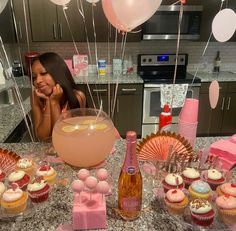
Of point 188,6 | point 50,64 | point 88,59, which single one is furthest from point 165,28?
point 50,64

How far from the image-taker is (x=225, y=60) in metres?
3.81

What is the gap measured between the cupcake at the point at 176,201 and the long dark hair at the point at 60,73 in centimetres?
95

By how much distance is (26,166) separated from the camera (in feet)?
3.06

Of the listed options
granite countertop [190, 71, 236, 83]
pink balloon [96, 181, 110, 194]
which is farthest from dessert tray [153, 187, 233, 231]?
granite countertop [190, 71, 236, 83]

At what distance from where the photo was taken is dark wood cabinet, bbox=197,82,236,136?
3250 mm

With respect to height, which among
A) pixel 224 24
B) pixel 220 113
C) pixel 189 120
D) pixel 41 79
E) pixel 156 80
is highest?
pixel 224 24

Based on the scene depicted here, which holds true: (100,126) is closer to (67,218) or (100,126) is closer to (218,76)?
(67,218)

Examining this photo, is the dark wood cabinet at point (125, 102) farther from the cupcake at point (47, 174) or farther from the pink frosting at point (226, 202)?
the pink frosting at point (226, 202)

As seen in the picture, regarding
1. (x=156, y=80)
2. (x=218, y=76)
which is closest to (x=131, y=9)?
(x=156, y=80)

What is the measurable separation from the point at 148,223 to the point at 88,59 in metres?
3.10

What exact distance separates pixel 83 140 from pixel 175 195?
1.25 feet

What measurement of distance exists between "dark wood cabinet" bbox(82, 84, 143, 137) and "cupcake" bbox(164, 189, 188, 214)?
7.67 ft

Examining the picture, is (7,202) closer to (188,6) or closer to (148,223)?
(148,223)

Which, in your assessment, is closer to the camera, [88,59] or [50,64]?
[50,64]
